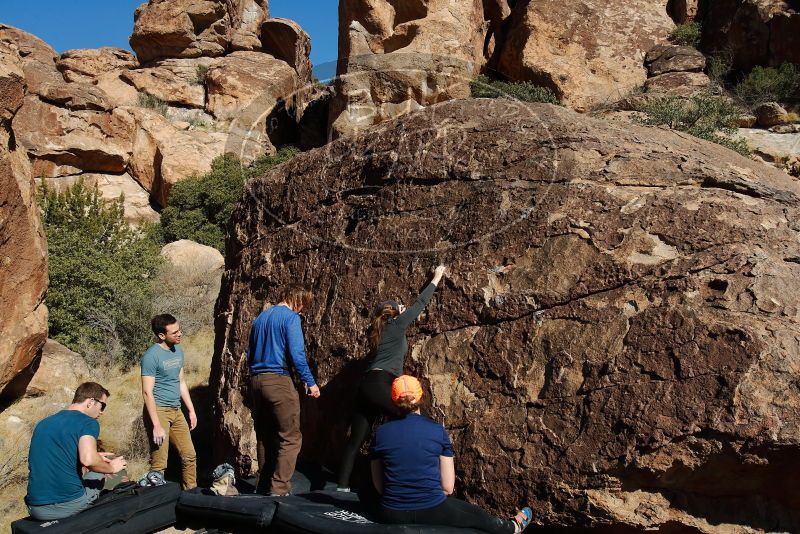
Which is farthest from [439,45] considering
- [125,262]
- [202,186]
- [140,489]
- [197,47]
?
[140,489]

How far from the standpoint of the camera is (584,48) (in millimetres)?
18406

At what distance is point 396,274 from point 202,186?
18340 mm

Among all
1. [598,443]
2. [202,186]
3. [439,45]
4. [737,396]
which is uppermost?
[439,45]

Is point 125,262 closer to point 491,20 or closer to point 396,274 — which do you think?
point 396,274

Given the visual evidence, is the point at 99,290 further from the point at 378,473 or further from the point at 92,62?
the point at 92,62

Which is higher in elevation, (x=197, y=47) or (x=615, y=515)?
(x=197, y=47)

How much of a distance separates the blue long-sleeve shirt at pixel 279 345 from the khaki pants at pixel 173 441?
3.01 ft

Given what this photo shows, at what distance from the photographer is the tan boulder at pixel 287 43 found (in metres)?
29.8

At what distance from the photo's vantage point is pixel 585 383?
3873 millimetres

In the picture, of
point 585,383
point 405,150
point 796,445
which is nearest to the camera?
point 796,445

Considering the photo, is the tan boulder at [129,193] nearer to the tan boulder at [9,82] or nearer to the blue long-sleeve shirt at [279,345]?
the tan boulder at [9,82]

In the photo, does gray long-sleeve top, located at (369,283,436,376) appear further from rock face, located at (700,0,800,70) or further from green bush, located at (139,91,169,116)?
green bush, located at (139,91,169,116)

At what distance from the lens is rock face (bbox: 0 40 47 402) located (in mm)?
8070

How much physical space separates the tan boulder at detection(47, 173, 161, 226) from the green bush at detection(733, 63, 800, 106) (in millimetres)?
17744
